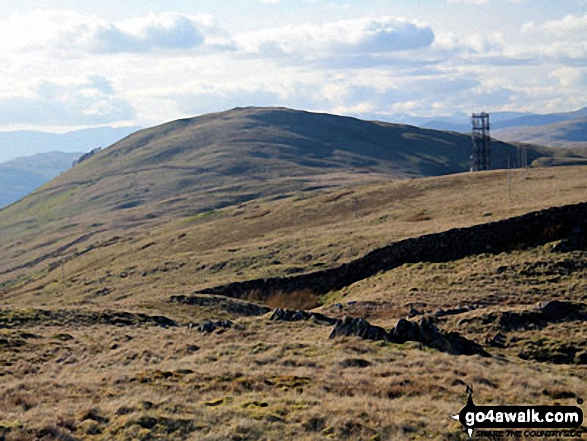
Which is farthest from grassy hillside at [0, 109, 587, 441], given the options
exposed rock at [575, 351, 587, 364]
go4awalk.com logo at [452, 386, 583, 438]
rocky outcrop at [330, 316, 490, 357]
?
rocky outcrop at [330, 316, 490, 357]

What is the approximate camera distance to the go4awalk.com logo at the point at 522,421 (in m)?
14.1

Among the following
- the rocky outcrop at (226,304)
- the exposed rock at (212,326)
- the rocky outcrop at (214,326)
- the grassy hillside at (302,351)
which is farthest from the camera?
the rocky outcrop at (226,304)

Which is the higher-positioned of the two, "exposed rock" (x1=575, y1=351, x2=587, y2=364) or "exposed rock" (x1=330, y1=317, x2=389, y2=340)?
"exposed rock" (x1=330, y1=317, x2=389, y2=340)

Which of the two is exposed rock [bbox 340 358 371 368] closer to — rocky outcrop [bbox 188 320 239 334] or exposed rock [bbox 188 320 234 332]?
rocky outcrop [bbox 188 320 239 334]

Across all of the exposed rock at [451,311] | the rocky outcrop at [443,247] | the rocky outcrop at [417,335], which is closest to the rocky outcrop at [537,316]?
the exposed rock at [451,311]

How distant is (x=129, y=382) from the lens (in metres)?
19.8

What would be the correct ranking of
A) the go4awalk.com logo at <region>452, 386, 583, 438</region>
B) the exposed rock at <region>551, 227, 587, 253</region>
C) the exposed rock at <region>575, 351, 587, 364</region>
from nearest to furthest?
the go4awalk.com logo at <region>452, 386, 583, 438</region>, the exposed rock at <region>575, 351, 587, 364</region>, the exposed rock at <region>551, 227, 587, 253</region>

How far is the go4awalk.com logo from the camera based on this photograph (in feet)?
46.3

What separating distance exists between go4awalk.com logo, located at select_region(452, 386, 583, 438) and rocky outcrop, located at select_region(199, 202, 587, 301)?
25544mm

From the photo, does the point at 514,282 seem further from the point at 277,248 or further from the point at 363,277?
the point at 277,248

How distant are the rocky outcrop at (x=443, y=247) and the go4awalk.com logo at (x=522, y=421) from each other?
2554 cm

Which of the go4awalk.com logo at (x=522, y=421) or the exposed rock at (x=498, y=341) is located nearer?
the go4awalk.com logo at (x=522, y=421)

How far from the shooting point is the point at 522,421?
1465 cm

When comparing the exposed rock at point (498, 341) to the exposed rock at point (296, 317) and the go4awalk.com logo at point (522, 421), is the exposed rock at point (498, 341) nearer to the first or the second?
the exposed rock at point (296, 317)
